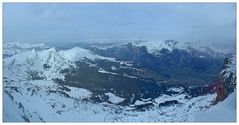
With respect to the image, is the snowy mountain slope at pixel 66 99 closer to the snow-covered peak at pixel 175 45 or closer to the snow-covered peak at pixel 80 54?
the snow-covered peak at pixel 80 54

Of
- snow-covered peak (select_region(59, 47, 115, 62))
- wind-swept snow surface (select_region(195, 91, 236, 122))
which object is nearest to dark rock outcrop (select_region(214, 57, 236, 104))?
wind-swept snow surface (select_region(195, 91, 236, 122))

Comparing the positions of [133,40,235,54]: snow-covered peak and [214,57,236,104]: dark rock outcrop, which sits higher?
[133,40,235,54]: snow-covered peak

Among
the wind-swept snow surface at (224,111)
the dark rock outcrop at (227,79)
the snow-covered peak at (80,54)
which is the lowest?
the wind-swept snow surface at (224,111)

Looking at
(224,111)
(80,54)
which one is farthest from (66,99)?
(224,111)

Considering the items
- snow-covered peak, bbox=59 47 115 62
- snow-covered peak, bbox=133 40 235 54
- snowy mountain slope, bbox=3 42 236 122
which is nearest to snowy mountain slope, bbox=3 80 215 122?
snowy mountain slope, bbox=3 42 236 122

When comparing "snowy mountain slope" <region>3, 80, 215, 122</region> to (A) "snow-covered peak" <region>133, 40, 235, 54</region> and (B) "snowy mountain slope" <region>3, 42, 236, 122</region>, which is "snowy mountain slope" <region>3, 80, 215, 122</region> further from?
(A) "snow-covered peak" <region>133, 40, 235, 54</region>

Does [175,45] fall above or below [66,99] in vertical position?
above

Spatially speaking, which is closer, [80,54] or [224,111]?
[224,111]

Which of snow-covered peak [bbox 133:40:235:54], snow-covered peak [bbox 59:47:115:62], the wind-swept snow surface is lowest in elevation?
the wind-swept snow surface

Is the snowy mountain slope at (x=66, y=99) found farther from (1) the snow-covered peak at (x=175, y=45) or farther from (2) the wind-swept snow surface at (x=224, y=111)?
(1) the snow-covered peak at (x=175, y=45)

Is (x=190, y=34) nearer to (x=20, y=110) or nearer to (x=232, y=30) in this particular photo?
(x=232, y=30)

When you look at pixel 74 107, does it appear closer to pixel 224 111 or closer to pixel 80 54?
pixel 80 54

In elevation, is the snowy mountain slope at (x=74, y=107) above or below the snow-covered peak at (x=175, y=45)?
below

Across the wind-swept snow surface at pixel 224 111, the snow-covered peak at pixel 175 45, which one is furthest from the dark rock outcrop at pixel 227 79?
the snow-covered peak at pixel 175 45
